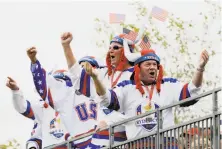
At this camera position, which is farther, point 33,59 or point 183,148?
point 33,59

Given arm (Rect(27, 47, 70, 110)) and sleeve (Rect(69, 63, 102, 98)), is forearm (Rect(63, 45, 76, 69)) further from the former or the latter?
arm (Rect(27, 47, 70, 110))

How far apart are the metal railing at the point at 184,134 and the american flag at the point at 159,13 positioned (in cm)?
204

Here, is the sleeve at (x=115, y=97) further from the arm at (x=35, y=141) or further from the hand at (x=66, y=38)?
the arm at (x=35, y=141)

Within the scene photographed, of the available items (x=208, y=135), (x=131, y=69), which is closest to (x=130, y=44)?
(x=131, y=69)

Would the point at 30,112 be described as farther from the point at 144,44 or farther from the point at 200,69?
the point at 200,69

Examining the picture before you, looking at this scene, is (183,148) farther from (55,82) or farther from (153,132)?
(55,82)

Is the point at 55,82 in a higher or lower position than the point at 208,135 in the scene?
higher

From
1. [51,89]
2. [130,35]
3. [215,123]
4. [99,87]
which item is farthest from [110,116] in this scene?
[215,123]

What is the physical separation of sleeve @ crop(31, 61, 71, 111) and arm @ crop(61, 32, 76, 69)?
0.51 m

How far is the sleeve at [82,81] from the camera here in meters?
19.7

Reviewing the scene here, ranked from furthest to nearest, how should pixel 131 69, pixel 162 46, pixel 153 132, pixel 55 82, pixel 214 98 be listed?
pixel 162 46 → pixel 55 82 → pixel 131 69 → pixel 153 132 → pixel 214 98

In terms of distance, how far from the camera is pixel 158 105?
18203 millimetres

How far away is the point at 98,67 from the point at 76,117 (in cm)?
80

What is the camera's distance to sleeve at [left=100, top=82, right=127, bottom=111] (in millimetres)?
18141
